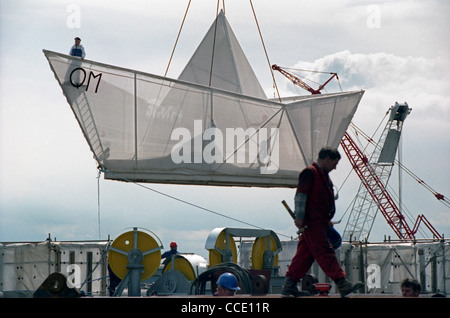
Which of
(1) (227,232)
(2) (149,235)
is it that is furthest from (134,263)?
(1) (227,232)

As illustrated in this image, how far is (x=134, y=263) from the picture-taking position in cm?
1515

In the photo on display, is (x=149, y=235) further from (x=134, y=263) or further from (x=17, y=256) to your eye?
(x=17, y=256)

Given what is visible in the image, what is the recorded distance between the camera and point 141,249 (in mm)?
15891

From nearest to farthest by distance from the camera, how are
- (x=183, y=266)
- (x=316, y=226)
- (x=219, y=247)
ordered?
1. (x=316, y=226)
2. (x=183, y=266)
3. (x=219, y=247)

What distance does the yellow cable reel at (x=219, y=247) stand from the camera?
63.5ft

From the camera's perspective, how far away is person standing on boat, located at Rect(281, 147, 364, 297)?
29.6 feet

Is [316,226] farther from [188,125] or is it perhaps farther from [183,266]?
[188,125]

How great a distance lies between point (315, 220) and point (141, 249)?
25.0 feet

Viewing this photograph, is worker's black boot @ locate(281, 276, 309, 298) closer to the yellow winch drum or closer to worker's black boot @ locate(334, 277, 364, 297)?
worker's black boot @ locate(334, 277, 364, 297)
